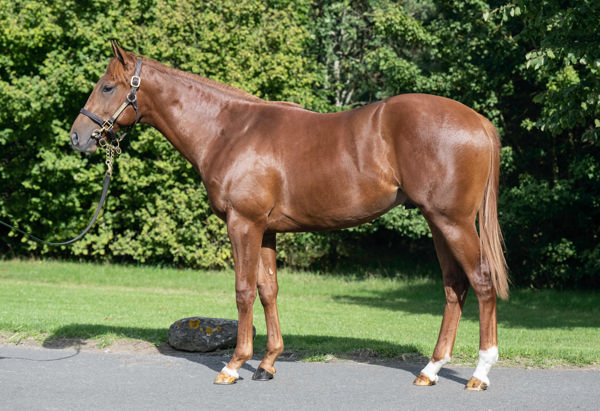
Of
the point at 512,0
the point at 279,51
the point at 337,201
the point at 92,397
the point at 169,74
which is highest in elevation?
the point at 279,51

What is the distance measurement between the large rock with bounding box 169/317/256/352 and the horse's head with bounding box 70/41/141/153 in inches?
82.6

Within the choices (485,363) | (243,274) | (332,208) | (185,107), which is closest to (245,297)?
(243,274)

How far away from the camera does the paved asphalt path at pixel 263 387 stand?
4.97 meters

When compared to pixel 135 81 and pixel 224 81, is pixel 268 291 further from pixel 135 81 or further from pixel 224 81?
pixel 224 81

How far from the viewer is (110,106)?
6.11 m

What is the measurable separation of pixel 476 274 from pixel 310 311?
7.62m

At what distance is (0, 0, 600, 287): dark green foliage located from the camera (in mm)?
17781

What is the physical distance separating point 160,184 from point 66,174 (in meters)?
2.42

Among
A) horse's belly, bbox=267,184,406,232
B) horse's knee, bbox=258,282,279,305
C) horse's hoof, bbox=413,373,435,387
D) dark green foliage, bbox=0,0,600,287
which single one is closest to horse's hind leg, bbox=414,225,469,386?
horse's hoof, bbox=413,373,435,387

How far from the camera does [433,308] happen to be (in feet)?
48.1

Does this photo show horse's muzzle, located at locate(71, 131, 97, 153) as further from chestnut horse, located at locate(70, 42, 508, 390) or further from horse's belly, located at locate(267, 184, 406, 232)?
horse's belly, located at locate(267, 184, 406, 232)

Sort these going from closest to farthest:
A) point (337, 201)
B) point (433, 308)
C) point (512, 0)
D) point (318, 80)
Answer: point (337, 201)
point (512, 0)
point (433, 308)
point (318, 80)

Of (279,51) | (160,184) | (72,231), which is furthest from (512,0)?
(72,231)

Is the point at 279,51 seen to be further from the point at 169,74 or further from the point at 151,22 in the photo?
the point at 169,74
